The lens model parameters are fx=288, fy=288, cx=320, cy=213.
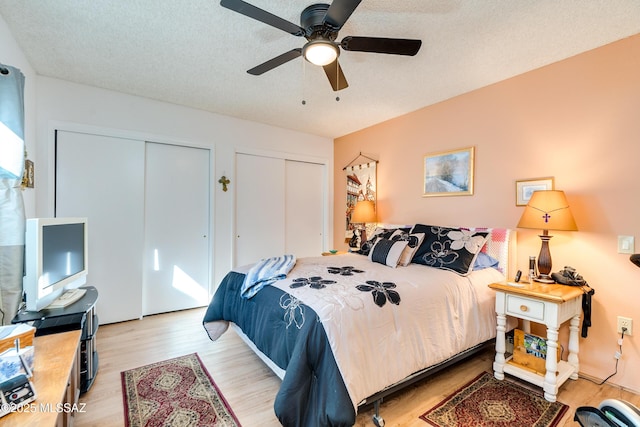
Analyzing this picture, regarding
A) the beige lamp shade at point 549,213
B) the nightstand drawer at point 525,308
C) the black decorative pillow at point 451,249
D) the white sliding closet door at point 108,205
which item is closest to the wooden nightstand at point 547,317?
the nightstand drawer at point 525,308

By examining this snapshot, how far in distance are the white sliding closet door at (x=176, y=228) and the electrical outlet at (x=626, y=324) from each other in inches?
150

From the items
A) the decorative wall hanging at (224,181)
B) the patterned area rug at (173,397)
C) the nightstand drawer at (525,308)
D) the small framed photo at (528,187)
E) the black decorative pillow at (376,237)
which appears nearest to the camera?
the patterned area rug at (173,397)

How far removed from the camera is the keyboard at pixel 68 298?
69.7 inches

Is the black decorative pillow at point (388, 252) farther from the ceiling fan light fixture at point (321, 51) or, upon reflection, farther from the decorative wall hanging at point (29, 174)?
the decorative wall hanging at point (29, 174)

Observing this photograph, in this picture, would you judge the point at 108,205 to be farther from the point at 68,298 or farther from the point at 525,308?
the point at 525,308

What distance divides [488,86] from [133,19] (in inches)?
115

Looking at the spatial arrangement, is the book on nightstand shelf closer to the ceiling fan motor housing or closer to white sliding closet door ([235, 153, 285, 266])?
the ceiling fan motor housing

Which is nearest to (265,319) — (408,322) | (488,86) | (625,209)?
(408,322)

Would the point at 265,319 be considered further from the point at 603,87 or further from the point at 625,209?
the point at 603,87

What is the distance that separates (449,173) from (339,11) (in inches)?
83.4

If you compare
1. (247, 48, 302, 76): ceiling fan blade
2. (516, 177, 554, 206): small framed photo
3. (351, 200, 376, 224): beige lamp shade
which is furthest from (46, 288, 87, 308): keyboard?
(516, 177, 554, 206): small framed photo

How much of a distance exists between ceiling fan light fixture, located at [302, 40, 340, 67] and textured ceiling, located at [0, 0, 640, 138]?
282mm

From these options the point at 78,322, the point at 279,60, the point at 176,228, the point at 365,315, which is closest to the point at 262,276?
the point at 365,315

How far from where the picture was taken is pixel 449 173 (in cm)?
303
